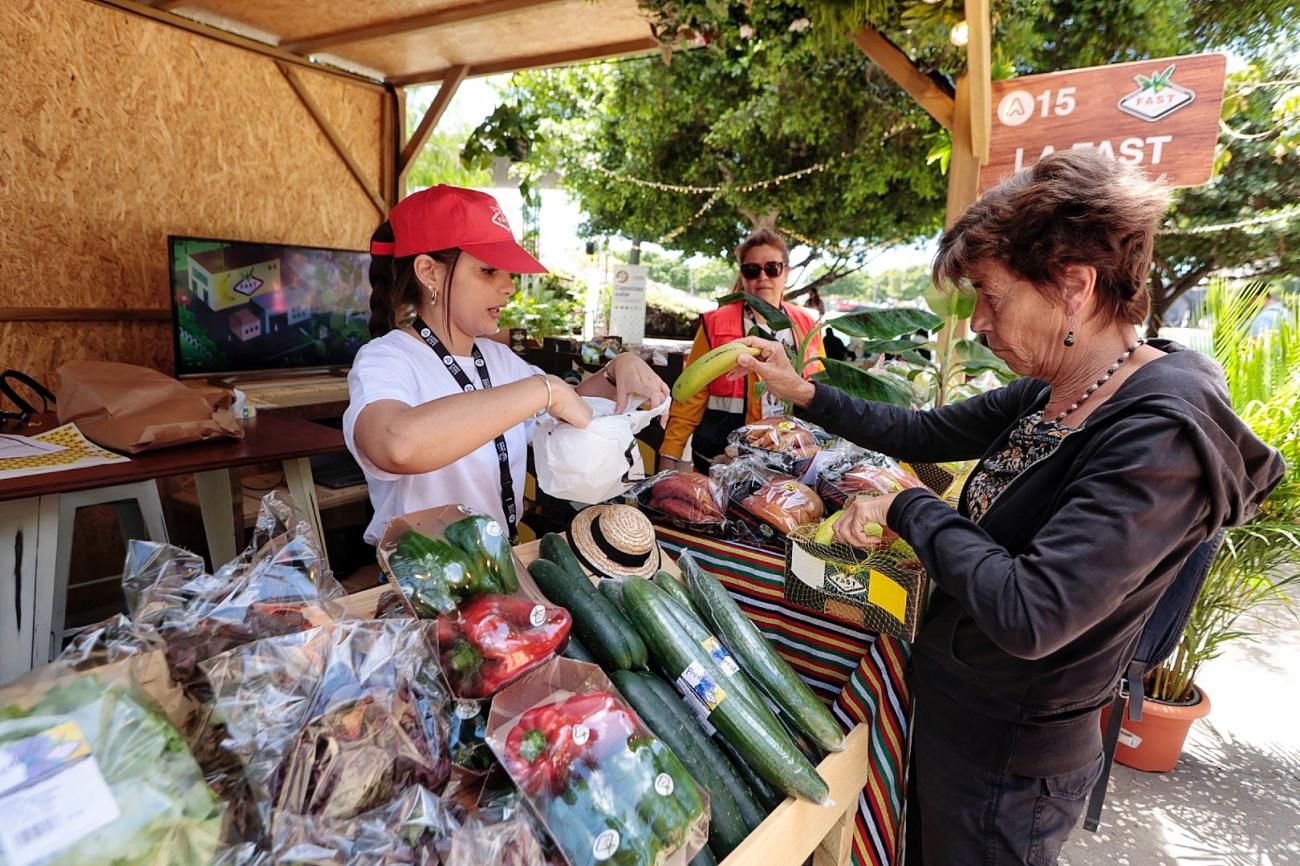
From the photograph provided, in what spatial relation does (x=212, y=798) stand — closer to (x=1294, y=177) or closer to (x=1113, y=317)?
(x=1113, y=317)

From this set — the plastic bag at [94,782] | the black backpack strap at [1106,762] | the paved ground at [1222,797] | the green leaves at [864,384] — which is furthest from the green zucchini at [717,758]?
the paved ground at [1222,797]

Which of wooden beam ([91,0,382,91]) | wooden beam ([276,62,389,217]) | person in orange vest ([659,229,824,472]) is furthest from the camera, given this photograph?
wooden beam ([276,62,389,217])

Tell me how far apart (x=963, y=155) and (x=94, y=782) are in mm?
3987

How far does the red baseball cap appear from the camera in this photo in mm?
1675

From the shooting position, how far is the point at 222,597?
A: 1.00 meters

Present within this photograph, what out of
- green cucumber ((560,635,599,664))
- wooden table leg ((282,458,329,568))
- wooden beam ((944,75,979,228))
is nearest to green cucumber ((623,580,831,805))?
green cucumber ((560,635,599,664))

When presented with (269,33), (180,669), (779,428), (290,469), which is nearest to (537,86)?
(269,33)

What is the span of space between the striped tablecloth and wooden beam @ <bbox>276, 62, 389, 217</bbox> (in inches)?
212

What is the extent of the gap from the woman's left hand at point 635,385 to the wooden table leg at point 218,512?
7.38 feet

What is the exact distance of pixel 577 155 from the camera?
14.1m

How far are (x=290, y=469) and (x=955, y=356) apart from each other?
3.03m

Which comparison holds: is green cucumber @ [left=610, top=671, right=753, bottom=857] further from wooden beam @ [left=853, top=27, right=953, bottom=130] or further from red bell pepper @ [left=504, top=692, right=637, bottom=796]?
wooden beam @ [left=853, top=27, right=953, bottom=130]

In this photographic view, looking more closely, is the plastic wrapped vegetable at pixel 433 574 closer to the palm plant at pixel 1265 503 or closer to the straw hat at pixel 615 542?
the straw hat at pixel 615 542

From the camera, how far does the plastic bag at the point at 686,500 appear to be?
176 centimetres
